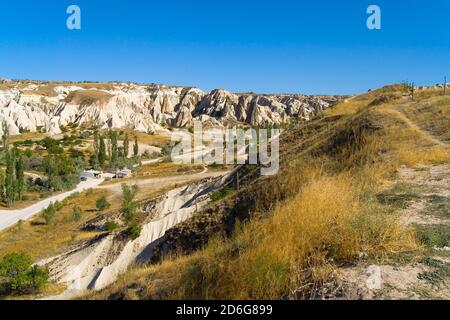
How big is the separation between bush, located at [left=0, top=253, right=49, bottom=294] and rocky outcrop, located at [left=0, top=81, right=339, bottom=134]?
8560cm

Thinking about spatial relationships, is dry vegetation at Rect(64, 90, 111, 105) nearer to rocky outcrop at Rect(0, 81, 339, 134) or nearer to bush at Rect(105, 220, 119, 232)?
rocky outcrop at Rect(0, 81, 339, 134)

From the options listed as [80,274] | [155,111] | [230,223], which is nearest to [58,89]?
[155,111]

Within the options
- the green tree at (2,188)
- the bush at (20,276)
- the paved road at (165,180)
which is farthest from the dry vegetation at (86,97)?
the bush at (20,276)

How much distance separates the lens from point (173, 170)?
2292 inches

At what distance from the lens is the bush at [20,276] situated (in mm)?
17578

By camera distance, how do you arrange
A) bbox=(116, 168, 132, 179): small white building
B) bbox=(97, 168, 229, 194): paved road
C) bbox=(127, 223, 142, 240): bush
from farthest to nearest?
bbox=(116, 168, 132, 179): small white building → bbox=(97, 168, 229, 194): paved road → bbox=(127, 223, 142, 240): bush

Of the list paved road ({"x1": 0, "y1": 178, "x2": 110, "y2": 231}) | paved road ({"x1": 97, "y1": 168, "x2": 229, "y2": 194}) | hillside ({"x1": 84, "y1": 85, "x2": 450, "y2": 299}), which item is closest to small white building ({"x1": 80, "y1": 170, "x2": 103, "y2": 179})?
paved road ({"x1": 0, "y1": 178, "x2": 110, "y2": 231})

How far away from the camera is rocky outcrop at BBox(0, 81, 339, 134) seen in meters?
104

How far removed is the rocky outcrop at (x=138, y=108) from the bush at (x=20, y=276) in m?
85.6

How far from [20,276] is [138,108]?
347 ft

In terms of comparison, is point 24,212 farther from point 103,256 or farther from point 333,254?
point 333,254

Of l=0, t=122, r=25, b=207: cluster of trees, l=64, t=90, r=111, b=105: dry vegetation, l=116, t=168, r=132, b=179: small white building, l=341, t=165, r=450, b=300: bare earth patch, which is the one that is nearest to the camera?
l=341, t=165, r=450, b=300: bare earth patch

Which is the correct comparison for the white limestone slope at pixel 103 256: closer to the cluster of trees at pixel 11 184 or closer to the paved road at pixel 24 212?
the paved road at pixel 24 212
